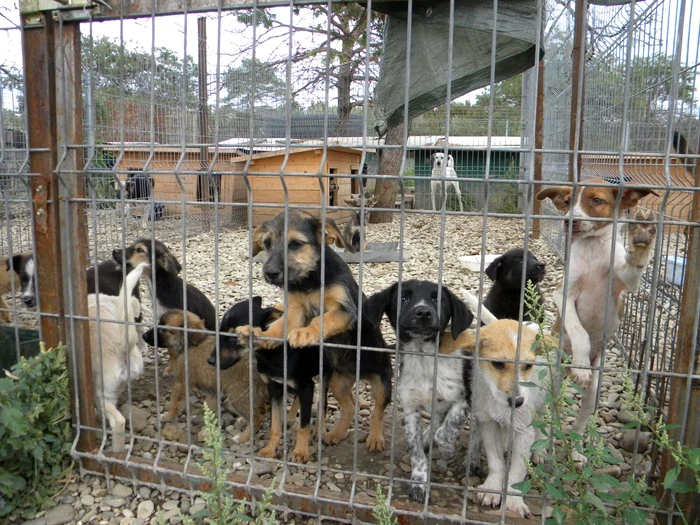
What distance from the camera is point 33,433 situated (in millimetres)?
3168

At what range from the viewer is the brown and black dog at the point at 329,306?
3754 mm

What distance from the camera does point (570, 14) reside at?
31.2 feet

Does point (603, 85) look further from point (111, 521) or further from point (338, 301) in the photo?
point (111, 521)

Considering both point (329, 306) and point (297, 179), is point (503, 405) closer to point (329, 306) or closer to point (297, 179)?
point (329, 306)

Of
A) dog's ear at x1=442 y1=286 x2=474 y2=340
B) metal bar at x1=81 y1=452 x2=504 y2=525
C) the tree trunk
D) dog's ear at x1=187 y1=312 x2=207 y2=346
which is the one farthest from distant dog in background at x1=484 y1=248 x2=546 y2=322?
the tree trunk

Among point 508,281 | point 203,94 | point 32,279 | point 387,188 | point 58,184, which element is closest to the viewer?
point 58,184

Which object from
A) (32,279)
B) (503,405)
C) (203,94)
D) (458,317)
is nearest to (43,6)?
(458,317)

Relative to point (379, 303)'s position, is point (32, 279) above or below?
below

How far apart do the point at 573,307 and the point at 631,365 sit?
1528 millimetres

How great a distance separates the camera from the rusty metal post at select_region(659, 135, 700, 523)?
8.51ft

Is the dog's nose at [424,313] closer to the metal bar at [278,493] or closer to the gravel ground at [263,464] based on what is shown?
the gravel ground at [263,464]

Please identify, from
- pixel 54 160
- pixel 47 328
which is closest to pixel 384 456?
pixel 47 328

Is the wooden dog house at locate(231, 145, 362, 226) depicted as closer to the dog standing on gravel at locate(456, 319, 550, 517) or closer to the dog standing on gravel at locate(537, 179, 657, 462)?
the dog standing on gravel at locate(537, 179, 657, 462)

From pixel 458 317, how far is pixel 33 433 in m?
2.38
